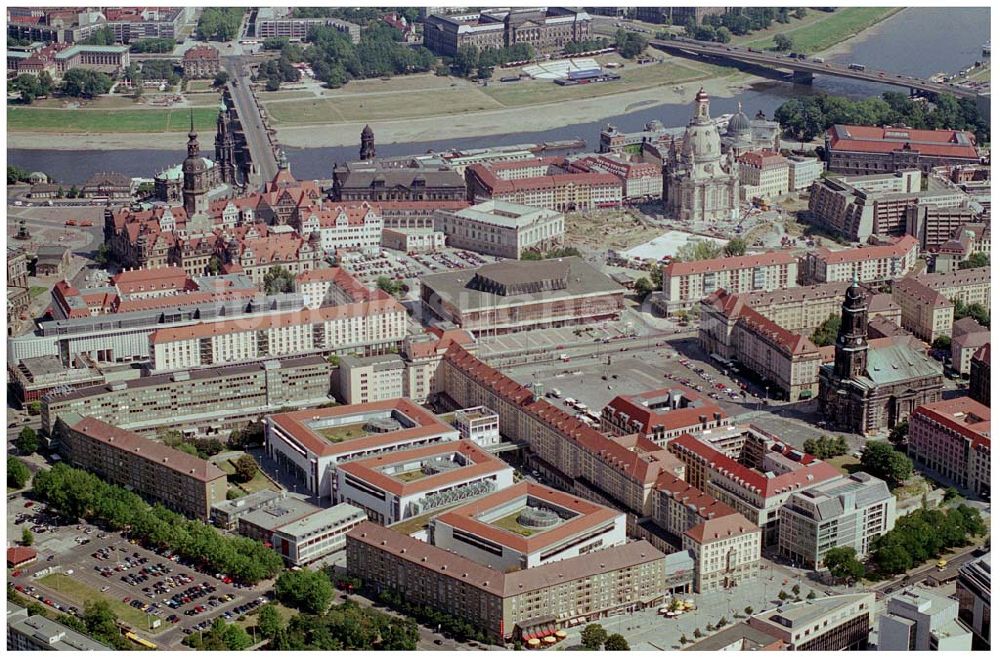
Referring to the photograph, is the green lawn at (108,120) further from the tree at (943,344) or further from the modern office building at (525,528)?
the modern office building at (525,528)

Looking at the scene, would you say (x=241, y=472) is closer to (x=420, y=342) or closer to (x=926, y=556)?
(x=420, y=342)

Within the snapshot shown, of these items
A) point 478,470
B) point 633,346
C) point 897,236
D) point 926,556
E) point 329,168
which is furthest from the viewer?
point 329,168

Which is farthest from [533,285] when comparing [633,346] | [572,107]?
[572,107]

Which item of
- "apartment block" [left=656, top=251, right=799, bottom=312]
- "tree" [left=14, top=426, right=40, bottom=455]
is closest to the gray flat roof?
"apartment block" [left=656, top=251, right=799, bottom=312]

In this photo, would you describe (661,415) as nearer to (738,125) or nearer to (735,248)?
(735,248)

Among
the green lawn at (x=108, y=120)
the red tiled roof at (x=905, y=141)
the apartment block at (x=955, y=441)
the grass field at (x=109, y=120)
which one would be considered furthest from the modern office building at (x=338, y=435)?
the green lawn at (x=108, y=120)

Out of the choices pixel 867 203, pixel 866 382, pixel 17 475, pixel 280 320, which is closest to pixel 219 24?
pixel 867 203

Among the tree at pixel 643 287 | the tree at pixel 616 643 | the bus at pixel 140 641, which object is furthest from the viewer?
the tree at pixel 643 287
